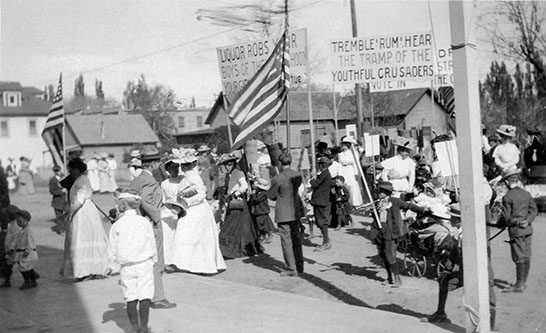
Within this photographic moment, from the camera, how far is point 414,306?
8.34 meters

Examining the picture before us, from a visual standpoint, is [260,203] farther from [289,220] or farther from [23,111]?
[23,111]

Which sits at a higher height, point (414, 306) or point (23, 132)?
point (23, 132)

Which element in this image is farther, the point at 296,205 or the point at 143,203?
the point at 296,205

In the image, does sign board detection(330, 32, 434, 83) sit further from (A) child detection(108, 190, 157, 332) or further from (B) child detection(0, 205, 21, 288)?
(A) child detection(108, 190, 157, 332)

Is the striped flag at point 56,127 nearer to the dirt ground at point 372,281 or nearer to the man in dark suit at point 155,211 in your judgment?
the dirt ground at point 372,281

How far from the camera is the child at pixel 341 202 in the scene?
44.5 feet

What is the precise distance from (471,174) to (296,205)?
458 centimetres

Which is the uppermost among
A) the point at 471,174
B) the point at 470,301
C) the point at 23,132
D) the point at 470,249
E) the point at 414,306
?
the point at 23,132

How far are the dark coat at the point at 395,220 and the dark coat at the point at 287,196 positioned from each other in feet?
5.01

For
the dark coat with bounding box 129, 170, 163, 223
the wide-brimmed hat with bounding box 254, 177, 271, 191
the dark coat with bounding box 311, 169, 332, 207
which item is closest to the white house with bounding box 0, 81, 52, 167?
the dark coat with bounding box 129, 170, 163, 223

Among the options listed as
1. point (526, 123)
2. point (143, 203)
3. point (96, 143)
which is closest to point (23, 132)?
point (143, 203)

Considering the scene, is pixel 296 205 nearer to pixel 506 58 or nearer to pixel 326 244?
pixel 326 244

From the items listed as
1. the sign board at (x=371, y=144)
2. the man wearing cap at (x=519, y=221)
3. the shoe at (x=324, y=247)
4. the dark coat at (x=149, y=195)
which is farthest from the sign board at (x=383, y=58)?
the dark coat at (x=149, y=195)

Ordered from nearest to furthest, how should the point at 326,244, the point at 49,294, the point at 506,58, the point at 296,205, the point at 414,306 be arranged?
1. the point at 414,306
2. the point at 49,294
3. the point at 296,205
4. the point at 326,244
5. the point at 506,58
